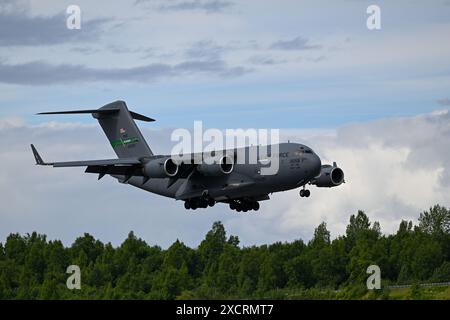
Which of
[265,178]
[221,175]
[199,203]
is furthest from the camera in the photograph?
[199,203]

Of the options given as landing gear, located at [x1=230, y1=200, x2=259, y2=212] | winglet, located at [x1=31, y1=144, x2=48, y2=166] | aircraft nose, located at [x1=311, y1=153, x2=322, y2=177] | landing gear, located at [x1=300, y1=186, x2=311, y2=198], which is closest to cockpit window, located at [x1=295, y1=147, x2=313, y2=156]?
aircraft nose, located at [x1=311, y1=153, x2=322, y2=177]

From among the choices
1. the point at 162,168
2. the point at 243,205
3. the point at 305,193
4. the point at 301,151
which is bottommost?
the point at 305,193

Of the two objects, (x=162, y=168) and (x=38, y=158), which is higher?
(x=38, y=158)

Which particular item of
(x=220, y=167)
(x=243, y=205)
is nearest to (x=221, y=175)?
(x=220, y=167)

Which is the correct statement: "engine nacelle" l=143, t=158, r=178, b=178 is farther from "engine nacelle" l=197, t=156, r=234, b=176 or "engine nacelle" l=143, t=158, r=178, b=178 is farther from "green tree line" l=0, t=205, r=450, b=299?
"green tree line" l=0, t=205, r=450, b=299

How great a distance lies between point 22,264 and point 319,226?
1071 inches

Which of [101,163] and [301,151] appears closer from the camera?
[301,151]

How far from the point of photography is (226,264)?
97.6 meters

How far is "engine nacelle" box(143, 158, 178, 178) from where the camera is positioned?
60.5m

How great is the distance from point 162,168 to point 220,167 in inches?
109

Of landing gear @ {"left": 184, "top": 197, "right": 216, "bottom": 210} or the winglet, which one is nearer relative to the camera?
the winglet

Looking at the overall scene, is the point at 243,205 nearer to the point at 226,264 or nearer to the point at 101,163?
the point at 101,163
